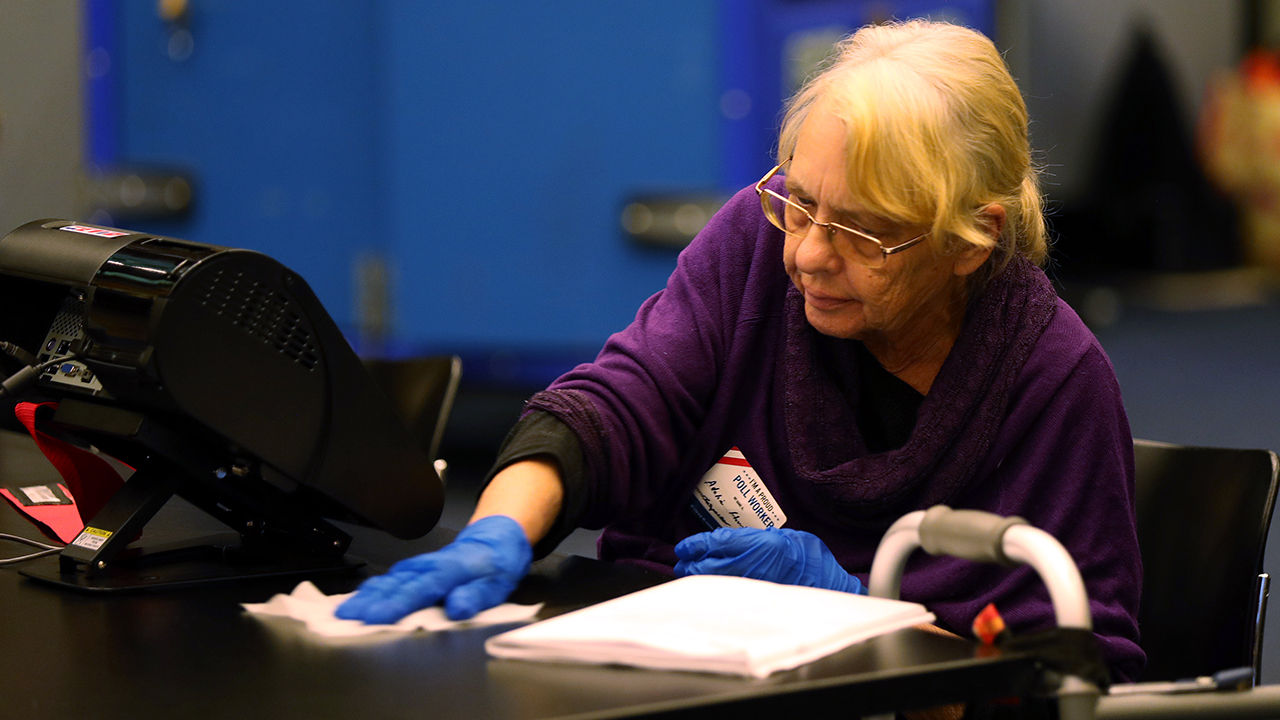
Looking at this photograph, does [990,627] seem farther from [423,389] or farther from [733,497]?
[423,389]

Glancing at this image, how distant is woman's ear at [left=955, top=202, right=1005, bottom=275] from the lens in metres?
1.28

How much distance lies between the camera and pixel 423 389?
199cm

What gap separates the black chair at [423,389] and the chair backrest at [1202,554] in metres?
1.03

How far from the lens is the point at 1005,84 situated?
50.4 inches

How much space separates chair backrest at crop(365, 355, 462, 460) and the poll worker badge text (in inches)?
25.6

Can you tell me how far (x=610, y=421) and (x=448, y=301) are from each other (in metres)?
2.65

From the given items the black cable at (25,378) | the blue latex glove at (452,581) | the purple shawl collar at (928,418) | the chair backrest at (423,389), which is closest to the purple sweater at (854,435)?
the purple shawl collar at (928,418)

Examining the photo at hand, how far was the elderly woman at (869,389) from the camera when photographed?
47.3 inches

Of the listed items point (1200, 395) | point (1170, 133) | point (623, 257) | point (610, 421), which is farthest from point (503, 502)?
point (1170, 133)

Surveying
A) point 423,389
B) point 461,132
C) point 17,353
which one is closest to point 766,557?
point 17,353

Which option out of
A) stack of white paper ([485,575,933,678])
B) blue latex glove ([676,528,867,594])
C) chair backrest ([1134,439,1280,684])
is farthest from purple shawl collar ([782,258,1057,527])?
stack of white paper ([485,575,933,678])

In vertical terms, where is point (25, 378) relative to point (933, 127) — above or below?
below

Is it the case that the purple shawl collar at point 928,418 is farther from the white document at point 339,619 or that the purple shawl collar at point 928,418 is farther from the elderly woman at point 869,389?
the white document at point 339,619

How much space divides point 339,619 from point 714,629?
0.29m
